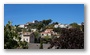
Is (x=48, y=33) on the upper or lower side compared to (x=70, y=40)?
upper

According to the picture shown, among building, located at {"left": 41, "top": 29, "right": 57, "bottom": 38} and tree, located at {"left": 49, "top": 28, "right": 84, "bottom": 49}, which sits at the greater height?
building, located at {"left": 41, "top": 29, "right": 57, "bottom": 38}

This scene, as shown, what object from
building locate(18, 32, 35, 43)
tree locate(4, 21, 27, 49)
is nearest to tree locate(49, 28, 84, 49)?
building locate(18, 32, 35, 43)

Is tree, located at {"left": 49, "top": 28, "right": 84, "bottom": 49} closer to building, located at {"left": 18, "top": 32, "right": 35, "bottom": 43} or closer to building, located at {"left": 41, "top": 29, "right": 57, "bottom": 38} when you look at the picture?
building, located at {"left": 41, "top": 29, "right": 57, "bottom": 38}

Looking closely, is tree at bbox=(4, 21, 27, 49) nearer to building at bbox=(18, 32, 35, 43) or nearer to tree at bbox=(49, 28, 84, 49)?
building at bbox=(18, 32, 35, 43)

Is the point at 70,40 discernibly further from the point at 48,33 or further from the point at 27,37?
the point at 27,37

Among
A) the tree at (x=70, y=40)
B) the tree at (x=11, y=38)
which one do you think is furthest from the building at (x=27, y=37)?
the tree at (x=70, y=40)

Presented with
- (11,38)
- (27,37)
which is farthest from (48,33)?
(11,38)

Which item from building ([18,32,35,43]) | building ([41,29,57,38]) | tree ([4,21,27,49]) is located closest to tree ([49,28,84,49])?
building ([41,29,57,38])

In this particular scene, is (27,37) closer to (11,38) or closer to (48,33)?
(11,38)

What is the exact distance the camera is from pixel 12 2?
142 inches

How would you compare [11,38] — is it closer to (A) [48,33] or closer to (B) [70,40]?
(A) [48,33]

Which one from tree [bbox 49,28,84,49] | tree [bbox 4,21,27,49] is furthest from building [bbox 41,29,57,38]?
tree [bbox 4,21,27,49]

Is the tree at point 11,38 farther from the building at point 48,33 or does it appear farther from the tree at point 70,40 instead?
the tree at point 70,40

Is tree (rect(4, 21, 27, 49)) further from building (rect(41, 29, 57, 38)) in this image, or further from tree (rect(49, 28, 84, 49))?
tree (rect(49, 28, 84, 49))
